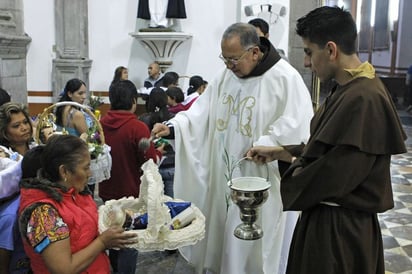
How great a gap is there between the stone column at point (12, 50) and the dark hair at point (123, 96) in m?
3.49

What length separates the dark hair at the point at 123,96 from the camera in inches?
123

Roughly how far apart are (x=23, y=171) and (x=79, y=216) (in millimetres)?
316

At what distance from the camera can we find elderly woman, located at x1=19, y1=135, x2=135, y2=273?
1.75 metres

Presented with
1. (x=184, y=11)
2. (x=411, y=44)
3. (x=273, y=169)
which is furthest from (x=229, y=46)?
(x=411, y=44)

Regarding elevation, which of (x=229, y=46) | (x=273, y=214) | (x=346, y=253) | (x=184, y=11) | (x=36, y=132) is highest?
(x=184, y=11)

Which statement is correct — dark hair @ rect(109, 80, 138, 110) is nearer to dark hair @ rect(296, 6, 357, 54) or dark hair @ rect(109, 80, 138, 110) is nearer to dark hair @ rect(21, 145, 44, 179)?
dark hair @ rect(21, 145, 44, 179)

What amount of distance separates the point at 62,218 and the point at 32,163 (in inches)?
11.8

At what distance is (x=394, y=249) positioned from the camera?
13.8ft

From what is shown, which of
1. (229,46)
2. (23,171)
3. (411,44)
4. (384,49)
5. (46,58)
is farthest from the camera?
(384,49)

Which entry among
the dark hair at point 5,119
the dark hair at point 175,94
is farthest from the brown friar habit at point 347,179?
the dark hair at point 175,94

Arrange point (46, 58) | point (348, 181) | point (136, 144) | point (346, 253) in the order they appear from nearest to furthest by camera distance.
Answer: point (348, 181), point (346, 253), point (136, 144), point (46, 58)

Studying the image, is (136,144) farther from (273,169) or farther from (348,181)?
(348,181)

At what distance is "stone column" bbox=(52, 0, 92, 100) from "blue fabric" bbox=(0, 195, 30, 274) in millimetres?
5709

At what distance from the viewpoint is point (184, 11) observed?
7707 mm
